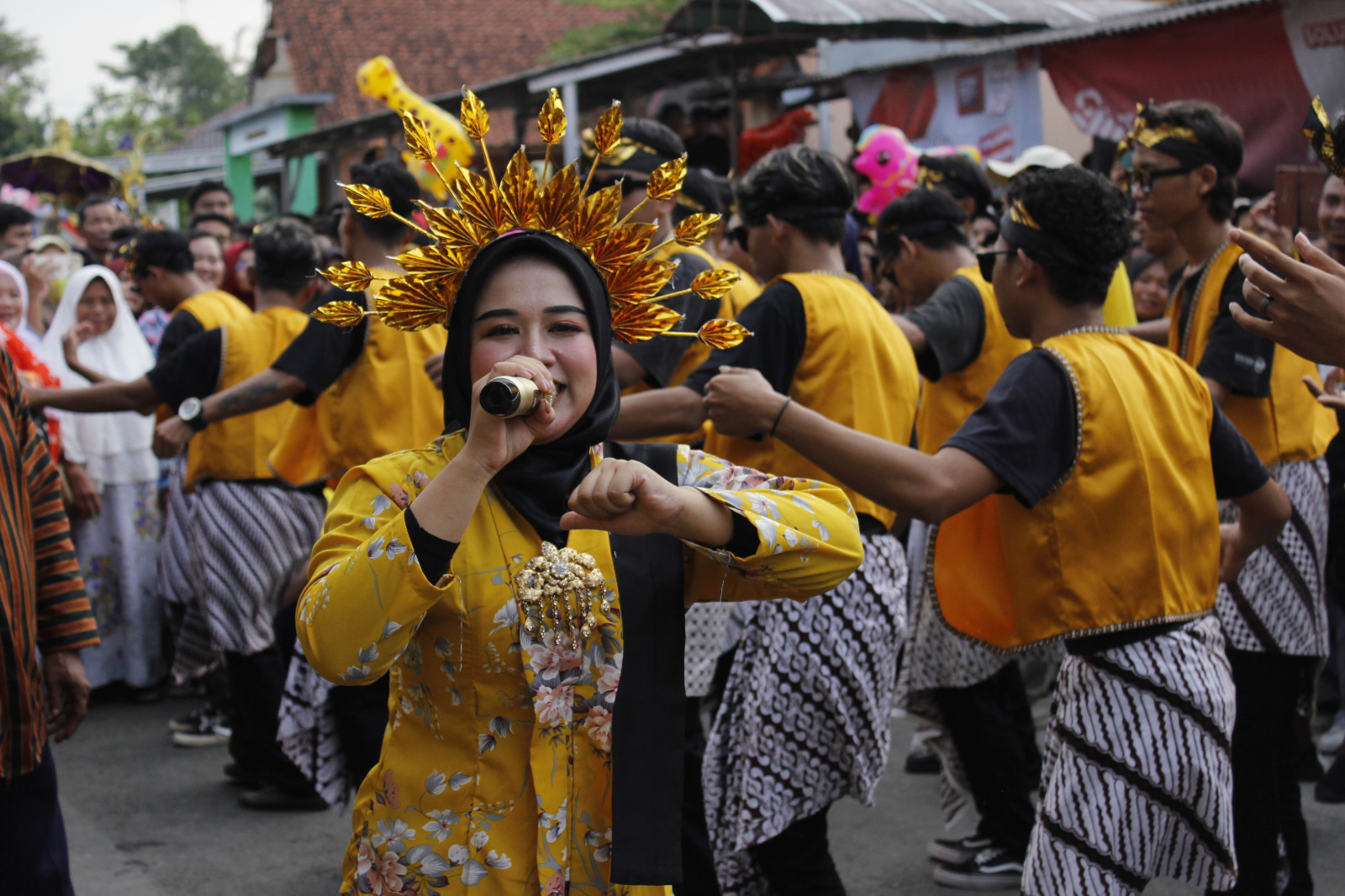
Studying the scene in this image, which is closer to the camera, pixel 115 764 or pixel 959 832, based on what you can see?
pixel 959 832

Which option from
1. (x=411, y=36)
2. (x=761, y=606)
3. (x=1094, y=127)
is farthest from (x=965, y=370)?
(x=411, y=36)

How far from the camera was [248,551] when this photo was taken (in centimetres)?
509

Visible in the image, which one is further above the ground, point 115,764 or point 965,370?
point 965,370

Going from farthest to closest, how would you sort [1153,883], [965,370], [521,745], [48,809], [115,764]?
[115,764] → [965,370] → [1153,883] → [48,809] → [521,745]

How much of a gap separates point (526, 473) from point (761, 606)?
148 centimetres

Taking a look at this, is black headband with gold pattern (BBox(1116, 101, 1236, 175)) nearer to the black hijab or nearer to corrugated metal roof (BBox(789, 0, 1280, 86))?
the black hijab

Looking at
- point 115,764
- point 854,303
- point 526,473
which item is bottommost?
point 115,764

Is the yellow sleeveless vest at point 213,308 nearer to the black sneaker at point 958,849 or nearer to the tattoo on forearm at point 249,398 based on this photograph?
the tattoo on forearm at point 249,398

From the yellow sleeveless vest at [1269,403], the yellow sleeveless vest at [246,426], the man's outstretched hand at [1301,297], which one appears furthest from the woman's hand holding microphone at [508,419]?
the yellow sleeveless vest at [246,426]

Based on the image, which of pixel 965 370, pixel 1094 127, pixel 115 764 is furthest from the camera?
pixel 1094 127

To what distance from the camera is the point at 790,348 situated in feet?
11.2

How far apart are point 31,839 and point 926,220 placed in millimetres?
3471

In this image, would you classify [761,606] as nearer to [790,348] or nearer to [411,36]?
[790,348]

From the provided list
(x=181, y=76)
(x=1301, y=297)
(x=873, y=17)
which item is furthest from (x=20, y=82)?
(x=1301, y=297)
